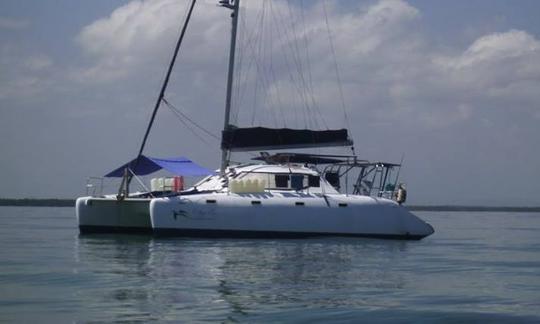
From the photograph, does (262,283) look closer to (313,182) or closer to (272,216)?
(272,216)

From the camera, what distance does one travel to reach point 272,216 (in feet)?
93.7

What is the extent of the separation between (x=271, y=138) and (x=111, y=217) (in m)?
6.23

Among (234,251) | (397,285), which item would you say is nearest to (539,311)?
→ (397,285)

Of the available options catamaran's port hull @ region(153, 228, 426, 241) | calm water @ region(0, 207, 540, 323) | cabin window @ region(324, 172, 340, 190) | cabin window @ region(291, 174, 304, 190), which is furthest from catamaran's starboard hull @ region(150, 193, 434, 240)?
cabin window @ region(324, 172, 340, 190)

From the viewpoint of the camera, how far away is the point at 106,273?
1775 centimetres

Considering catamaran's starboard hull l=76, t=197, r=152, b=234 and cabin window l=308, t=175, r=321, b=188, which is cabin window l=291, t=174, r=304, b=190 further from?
catamaran's starboard hull l=76, t=197, r=152, b=234

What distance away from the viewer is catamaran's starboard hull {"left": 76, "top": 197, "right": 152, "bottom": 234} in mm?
31000

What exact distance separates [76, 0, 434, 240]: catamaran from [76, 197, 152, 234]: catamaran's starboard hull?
35 mm

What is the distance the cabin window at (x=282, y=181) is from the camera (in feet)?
97.8

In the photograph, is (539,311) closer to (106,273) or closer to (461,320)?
(461,320)

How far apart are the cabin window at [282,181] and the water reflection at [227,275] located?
7.83ft

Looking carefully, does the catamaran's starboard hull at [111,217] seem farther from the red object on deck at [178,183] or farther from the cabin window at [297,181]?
the cabin window at [297,181]

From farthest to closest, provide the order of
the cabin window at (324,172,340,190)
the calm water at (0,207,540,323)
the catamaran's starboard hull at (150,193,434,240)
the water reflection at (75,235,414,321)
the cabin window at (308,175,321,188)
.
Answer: the cabin window at (324,172,340,190) → the cabin window at (308,175,321,188) → the catamaran's starboard hull at (150,193,434,240) → the water reflection at (75,235,414,321) → the calm water at (0,207,540,323)

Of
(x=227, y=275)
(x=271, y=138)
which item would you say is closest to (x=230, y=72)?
(x=271, y=138)
